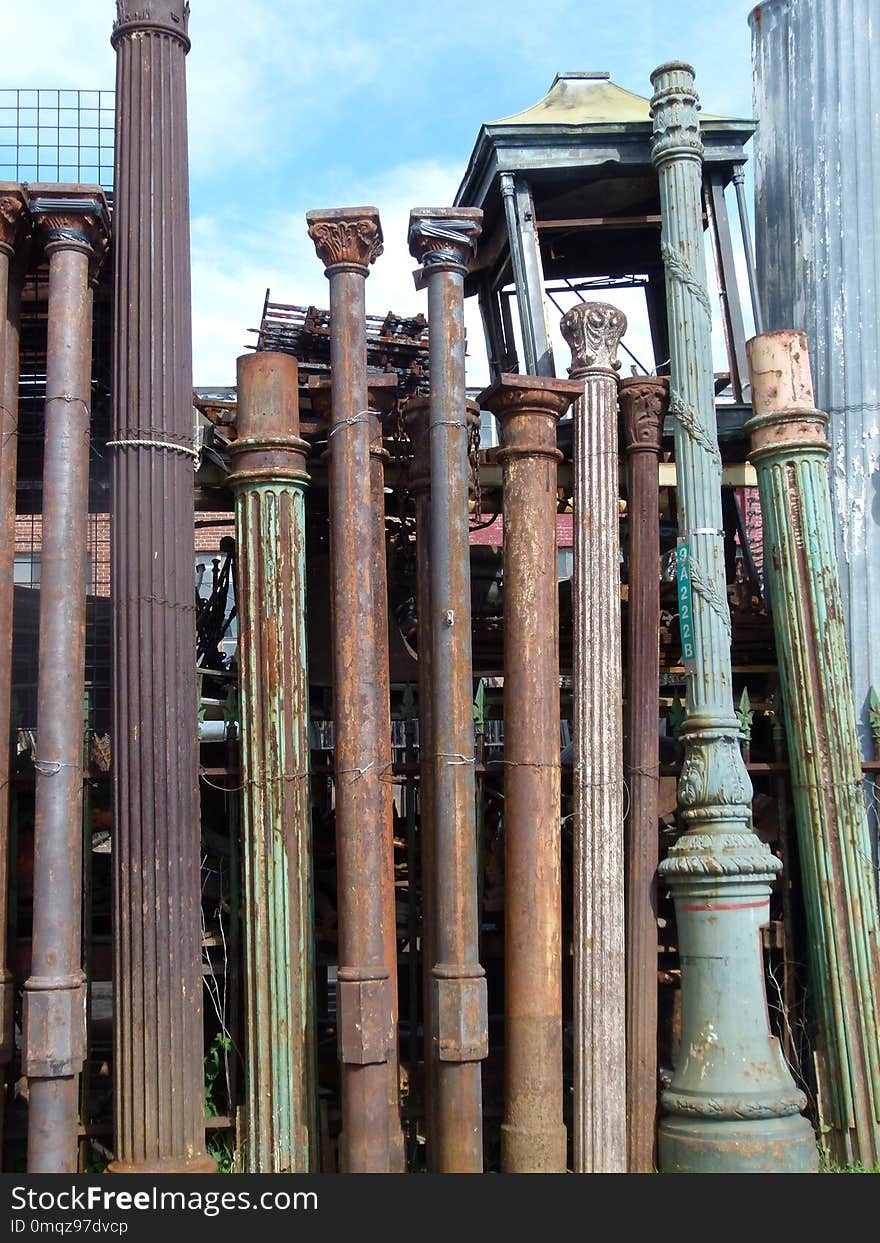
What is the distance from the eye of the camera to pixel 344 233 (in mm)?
6758

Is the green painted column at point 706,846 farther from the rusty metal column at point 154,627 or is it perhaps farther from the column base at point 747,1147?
the rusty metal column at point 154,627

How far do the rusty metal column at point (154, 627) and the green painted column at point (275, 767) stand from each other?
1.00 feet

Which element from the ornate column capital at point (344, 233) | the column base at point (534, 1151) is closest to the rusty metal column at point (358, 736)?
the ornate column capital at point (344, 233)

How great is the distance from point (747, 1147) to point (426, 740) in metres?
2.56

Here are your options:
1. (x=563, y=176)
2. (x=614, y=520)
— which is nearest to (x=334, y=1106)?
(x=614, y=520)

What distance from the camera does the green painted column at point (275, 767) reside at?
6473 mm

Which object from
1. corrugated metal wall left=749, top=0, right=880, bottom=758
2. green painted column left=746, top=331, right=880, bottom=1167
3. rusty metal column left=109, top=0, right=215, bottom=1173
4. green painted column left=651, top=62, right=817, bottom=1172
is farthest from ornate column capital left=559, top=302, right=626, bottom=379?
rusty metal column left=109, top=0, right=215, bottom=1173

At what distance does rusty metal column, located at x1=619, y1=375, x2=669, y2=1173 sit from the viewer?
6.86 metres

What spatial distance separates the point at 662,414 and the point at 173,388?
286 cm

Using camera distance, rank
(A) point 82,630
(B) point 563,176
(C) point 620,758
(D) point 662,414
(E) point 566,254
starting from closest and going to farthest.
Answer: (A) point 82,630 < (C) point 620,758 < (D) point 662,414 < (B) point 563,176 < (E) point 566,254

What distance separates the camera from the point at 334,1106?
688 cm

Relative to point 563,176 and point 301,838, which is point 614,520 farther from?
point 563,176

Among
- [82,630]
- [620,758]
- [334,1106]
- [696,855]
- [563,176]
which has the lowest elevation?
[334,1106]

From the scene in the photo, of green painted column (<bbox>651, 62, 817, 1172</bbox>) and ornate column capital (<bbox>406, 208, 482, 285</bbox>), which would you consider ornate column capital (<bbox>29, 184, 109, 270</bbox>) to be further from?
green painted column (<bbox>651, 62, 817, 1172</bbox>)
